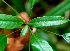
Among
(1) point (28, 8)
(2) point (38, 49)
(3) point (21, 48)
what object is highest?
(1) point (28, 8)

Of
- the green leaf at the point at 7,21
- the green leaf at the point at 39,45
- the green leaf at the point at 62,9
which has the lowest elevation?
the green leaf at the point at 39,45

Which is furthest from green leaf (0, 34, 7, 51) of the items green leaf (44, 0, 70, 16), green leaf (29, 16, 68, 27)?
green leaf (44, 0, 70, 16)

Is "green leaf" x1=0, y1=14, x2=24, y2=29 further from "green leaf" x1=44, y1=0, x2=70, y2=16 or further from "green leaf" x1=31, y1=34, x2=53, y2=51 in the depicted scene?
"green leaf" x1=44, y1=0, x2=70, y2=16

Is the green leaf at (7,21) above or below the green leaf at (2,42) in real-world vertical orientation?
above

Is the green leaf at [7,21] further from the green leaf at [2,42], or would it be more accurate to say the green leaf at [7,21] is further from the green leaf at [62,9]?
the green leaf at [62,9]

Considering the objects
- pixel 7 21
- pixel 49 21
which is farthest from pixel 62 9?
pixel 7 21

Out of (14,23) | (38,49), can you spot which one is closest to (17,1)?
(14,23)

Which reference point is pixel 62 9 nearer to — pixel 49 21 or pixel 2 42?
pixel 49 21

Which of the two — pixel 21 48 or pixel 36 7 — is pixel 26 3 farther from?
pixel 21 48

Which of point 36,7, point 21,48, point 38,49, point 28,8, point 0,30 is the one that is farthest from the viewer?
point 36,7

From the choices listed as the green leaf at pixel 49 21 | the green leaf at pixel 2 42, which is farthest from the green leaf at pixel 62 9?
the green leaf at pixel 2 42

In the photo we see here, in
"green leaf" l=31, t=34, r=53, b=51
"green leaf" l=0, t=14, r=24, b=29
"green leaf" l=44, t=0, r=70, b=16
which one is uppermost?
"green leaf" l=44, t=0, r=70, b=16
